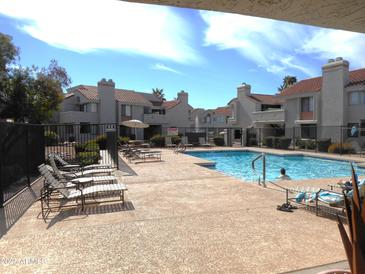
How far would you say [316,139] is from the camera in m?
25.2

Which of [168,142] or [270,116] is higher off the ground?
[270,116]

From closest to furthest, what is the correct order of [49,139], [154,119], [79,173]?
[79,173] < [49,139] < [154,119]

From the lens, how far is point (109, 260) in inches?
161

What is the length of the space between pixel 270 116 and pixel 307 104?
483cm

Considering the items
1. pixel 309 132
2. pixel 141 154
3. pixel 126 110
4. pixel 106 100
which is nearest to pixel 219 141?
pixel 309 132

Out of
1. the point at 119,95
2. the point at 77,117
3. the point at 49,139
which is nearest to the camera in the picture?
the point at 49,139

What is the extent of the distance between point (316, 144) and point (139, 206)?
21367 millimetres

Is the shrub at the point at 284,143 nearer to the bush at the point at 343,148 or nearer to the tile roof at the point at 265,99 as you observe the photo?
the bush at the point at 343,148

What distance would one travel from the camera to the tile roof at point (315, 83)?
26134 mm

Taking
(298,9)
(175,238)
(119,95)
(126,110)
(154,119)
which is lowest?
(175,238)

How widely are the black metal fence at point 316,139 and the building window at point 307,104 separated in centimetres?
202

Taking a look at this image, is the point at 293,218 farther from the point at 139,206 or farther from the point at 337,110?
the point at 337,110

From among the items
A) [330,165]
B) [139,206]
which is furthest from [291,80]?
[139,206]

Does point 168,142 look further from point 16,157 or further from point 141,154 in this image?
point 16,157
